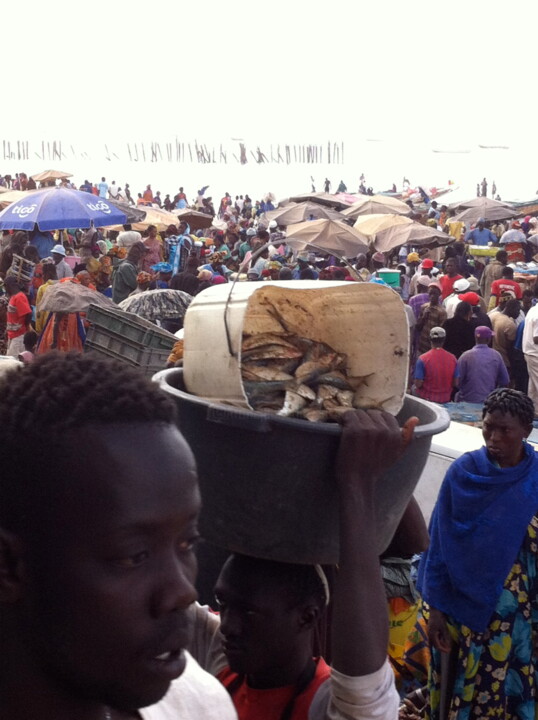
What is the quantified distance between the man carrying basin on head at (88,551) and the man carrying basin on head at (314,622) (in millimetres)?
543

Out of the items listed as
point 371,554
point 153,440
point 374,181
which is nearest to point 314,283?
point 371,554

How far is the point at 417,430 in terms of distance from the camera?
169 cm

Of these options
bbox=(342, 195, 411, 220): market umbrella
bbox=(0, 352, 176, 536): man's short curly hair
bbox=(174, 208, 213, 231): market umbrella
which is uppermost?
bbox=(0, 352, 176, 536): man's short curly hair

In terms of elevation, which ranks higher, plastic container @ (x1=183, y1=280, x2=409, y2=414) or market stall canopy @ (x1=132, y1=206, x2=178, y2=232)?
plastic container @ (x1=183, y1=280, x2=409, y2=414)

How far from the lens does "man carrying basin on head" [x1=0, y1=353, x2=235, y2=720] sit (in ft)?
3.36

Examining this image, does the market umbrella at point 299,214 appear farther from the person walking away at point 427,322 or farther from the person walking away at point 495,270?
the person walking away at point 427,322

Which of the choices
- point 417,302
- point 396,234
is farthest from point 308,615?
point 396,234

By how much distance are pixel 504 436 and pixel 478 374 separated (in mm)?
4528

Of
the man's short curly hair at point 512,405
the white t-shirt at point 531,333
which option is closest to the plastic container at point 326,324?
the man's short curly hair at point 512,405

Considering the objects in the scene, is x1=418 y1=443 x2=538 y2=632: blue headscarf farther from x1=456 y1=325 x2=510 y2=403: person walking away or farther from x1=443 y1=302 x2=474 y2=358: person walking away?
x1=443 y1=302 x2=474 y2=358: person walking away

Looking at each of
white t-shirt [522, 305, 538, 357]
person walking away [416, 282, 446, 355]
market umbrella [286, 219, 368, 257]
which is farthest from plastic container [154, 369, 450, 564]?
market umbrella [286, 219, 368, 257]

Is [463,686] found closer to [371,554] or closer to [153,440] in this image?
[371,554]

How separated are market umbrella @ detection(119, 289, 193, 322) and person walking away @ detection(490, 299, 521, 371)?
4.75m

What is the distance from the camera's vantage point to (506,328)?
396 inches
